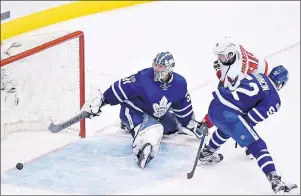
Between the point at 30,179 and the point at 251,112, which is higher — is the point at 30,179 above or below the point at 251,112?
below

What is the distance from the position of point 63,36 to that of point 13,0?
1689 mm

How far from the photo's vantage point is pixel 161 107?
4.45 meters

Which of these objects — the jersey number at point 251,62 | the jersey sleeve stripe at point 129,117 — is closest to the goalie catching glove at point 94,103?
the jersey sleeve stripe at point 129,117

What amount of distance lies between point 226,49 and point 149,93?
47cm

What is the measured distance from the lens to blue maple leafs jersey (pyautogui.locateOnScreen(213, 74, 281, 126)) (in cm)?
408

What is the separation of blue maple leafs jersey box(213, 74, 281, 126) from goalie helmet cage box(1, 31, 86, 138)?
2.71ft

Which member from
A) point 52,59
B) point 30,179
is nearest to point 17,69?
point 52,59

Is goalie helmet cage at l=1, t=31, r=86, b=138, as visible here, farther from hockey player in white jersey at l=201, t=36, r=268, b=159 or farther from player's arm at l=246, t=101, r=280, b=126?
player's arm at l=246, t=101, r=280, b=126

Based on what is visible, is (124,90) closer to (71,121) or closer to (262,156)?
(71,121)

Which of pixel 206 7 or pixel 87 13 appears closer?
pixel 87 13

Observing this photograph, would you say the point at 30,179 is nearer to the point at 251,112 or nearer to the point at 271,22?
the point at 251,112

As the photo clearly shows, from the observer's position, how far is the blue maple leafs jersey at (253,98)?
4082 mm

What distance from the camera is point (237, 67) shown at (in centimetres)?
417

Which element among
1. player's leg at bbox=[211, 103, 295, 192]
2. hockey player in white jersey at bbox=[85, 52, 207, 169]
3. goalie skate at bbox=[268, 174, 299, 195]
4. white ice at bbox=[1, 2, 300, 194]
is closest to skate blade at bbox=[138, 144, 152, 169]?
hockey player in white jersey at bbox=[85, 52, 207, 169]
